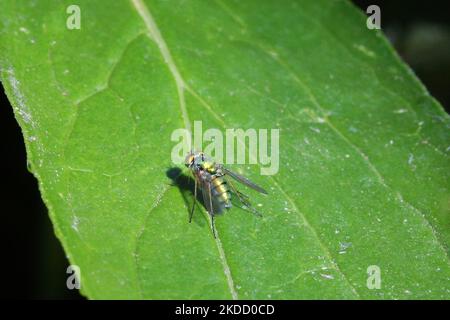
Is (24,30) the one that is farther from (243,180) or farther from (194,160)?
(243,180)

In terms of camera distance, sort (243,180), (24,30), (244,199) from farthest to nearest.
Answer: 1. (24,30)
2. (243,180)
3. (244,199)

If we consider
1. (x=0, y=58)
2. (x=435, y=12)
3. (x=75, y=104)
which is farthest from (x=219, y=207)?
(x=435, y=12)

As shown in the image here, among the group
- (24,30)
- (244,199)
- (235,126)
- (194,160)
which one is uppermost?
(24,30)

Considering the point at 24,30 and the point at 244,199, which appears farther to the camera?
the point at 24,30

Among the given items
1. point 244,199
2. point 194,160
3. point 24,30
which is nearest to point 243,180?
point 244,199

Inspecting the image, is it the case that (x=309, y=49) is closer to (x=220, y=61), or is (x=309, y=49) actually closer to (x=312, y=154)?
(x=220, y=61)

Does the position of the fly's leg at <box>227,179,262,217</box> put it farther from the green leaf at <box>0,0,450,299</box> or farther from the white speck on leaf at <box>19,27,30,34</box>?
the white speck on leaf at <box>19,27,30,34</box>

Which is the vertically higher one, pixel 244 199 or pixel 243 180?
pixel 243 180

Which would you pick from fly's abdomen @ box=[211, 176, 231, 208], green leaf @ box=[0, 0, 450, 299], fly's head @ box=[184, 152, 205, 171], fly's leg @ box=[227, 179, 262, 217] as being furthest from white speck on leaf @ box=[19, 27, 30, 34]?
fly's leg @ box=[227, 179, 262, 217]
